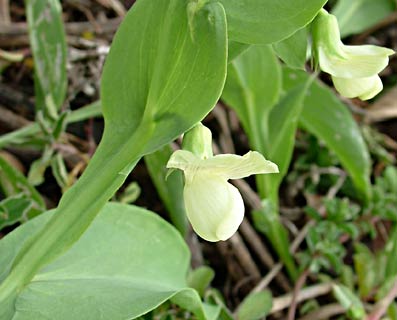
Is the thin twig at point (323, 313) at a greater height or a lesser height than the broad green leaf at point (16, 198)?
lesser

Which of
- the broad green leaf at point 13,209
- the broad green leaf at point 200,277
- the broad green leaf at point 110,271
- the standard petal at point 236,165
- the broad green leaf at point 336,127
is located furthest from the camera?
the broad green leaf at point 336,127

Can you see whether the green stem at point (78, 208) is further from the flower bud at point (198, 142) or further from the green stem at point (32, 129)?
the green stem at point (32, 129)

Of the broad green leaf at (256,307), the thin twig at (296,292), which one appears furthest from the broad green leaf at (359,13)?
the broad green leaf at (256,307)

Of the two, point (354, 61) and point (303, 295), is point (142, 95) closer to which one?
point (354, 61)

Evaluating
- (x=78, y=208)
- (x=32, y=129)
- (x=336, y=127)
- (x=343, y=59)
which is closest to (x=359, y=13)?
(x=336, y=127)

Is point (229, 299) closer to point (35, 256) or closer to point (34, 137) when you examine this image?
point (34, 137)

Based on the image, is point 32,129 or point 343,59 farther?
point 32,129

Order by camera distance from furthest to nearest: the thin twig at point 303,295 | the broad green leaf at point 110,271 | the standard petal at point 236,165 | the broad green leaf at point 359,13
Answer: the broad green leaf at point 359,13 < the thin twig at point 303,295 < the broad green leaf at point 110,271 < the standard petal at point 236,165

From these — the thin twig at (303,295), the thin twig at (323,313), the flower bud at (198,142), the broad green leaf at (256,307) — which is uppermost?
the flower bud at (198,142)
